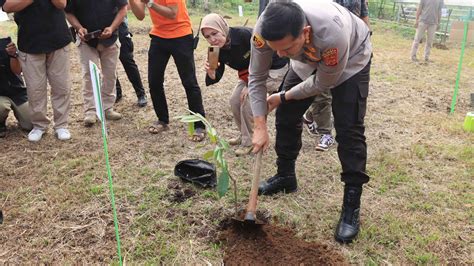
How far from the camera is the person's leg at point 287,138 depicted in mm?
2646

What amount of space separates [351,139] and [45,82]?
2956 millimetres

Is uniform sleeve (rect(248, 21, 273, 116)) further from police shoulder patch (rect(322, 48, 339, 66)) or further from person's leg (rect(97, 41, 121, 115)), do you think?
person's leg (rect(97, 41, 121, 115))

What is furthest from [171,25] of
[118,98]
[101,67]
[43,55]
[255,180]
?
[255,180]

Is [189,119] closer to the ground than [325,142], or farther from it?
farther from it

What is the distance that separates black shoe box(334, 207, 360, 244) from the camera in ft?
8.14

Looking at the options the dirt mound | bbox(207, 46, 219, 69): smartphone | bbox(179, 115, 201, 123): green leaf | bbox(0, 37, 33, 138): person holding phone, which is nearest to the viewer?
bbox(179, 115, 201, 123): green leaf

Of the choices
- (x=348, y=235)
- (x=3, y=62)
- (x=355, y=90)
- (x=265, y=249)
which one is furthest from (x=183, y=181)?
(x=3, y=62)

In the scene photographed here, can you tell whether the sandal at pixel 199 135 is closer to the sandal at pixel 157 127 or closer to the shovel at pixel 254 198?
the sandal at pixel 157 127

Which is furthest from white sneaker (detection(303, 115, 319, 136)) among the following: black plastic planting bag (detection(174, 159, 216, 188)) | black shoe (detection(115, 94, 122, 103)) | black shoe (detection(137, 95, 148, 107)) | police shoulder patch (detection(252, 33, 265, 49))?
black shoe (detection(115, 94, 122, 103))

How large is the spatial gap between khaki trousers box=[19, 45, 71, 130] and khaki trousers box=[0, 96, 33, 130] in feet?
0.44

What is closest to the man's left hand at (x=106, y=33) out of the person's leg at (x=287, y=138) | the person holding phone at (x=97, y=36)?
the person holding phone at (x=97, y=36)

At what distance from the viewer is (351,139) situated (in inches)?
94.0

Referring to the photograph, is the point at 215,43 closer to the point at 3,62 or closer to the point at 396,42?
the point at 3,62

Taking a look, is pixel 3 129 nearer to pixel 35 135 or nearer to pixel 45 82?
pixel 35 135
